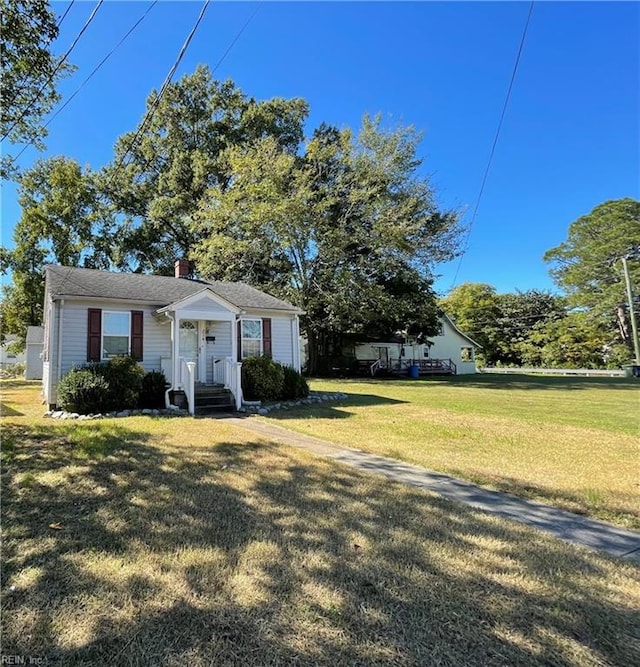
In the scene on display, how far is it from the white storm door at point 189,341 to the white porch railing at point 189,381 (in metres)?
1.11

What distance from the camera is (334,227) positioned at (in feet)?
77.1

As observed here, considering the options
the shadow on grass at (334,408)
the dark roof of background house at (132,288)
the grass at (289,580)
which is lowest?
the grass at (289,580)

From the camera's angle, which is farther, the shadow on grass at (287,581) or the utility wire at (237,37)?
the utility wire at (237,37)

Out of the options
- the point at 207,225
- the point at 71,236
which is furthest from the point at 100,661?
the point at 71,236

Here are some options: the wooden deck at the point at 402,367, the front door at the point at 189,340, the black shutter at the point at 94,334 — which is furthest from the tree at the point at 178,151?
the black shutter at the point at 94,334

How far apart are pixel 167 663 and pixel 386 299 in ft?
69.9

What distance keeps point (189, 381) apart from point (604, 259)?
3724 cm

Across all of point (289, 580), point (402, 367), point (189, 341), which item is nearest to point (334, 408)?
point (189, 341)

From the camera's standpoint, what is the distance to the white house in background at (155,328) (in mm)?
10984

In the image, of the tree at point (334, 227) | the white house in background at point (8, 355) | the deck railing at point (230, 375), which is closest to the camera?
the deck railing at point (230, 375)

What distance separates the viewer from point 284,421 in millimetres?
9641

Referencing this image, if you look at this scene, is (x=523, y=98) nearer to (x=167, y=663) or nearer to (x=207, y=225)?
(x=167, y=663)

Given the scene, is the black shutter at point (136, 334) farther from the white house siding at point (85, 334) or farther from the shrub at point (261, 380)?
the shrub at point (261, 380)

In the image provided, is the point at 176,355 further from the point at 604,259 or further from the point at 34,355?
the point at 604,259
